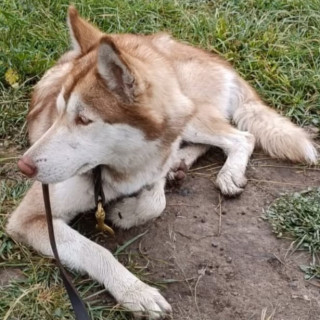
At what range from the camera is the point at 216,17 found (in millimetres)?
5184

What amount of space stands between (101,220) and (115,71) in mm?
897

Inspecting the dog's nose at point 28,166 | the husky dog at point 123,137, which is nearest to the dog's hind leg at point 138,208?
the husky dog at point 123,137

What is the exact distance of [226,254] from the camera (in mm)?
3467

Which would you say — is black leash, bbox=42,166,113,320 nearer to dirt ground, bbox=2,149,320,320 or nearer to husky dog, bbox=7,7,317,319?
husky dog, bbox=7,7,317,319

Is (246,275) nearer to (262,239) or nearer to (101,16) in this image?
(262,239)

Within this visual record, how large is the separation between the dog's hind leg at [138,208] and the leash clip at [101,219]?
8 centimetres

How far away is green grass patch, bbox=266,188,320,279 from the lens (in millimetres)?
3496

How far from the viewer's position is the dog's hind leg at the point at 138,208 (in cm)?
350

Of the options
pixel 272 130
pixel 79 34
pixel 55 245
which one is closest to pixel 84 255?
pixel 55 245

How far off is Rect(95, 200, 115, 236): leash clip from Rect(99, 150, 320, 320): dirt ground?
0.09 meters

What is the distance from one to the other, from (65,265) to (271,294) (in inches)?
40.7

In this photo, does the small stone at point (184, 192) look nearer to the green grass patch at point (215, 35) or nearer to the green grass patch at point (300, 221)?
the green grass patch at point (300, 221)

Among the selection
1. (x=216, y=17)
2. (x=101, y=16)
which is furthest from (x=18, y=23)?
(x=216, y=17)

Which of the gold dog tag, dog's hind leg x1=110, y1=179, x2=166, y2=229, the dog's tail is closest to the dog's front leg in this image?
the gold dog tag
